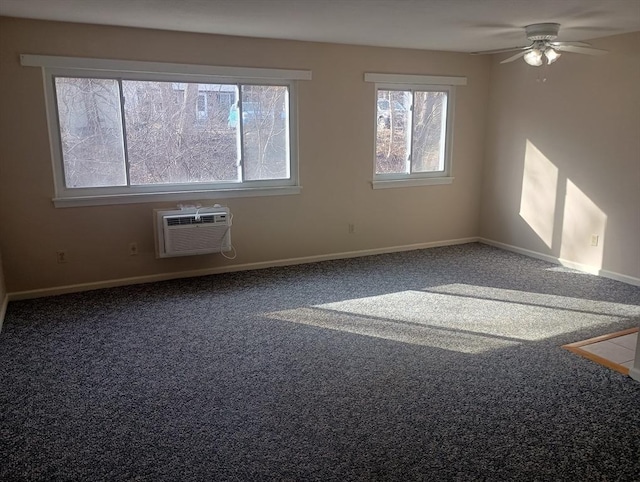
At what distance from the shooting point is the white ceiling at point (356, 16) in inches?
138

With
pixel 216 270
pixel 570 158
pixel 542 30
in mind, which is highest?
pixel 542 30

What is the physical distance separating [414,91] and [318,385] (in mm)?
4069

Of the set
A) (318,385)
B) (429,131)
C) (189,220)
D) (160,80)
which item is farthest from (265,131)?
(318,385)

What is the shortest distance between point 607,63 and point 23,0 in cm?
494

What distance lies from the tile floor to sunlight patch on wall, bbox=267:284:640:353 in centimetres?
22

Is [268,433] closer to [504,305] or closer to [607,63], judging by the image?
[504,305]

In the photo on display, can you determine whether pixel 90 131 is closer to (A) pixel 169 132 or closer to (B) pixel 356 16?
(A) pixel 169 132

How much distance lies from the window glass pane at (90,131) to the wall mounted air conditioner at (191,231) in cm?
59

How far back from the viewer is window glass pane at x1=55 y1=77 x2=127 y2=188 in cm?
440

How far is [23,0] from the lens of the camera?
135 inches

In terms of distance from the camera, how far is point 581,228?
17.3 feet

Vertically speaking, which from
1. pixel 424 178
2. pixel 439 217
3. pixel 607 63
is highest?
pixel 607 63

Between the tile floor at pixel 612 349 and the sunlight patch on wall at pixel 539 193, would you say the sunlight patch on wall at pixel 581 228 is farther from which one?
the tile floor at pixel 612 349

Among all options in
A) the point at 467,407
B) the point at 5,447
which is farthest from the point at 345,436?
the point at 5,447
